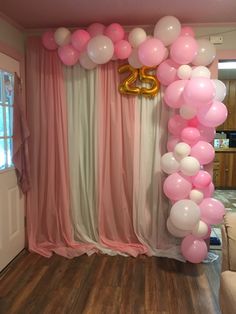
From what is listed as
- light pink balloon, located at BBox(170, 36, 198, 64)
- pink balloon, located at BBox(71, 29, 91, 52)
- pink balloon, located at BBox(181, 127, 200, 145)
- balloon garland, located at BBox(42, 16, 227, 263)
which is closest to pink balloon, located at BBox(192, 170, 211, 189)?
balloon garland, located at BBox(42, 16, 227, 263)

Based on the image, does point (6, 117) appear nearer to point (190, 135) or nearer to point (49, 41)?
point (49, 41)

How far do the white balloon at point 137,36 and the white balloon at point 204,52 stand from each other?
1.67 feet

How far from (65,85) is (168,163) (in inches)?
53.1

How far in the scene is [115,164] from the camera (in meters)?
2.95

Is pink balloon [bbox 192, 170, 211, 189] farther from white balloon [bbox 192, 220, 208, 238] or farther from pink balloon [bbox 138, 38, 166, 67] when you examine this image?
pink balloon [bbox 138, 38, 166, 67]

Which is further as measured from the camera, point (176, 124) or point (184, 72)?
point (176, 124)

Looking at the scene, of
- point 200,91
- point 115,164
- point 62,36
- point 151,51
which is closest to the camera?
point 200,91

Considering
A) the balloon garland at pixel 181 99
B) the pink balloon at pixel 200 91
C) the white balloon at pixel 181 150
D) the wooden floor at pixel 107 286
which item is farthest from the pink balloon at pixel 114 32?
the wooden floor at pixel 107 286

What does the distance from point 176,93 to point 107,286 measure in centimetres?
177

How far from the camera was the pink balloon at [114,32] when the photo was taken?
260 cm

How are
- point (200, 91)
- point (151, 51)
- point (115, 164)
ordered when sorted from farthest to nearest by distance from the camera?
1. point (115, 164)
2. point (151, 51)
3. point (200, 91)

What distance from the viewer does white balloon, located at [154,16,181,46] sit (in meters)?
2.44

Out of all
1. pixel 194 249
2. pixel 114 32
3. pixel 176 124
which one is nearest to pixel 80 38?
pixel 114 32

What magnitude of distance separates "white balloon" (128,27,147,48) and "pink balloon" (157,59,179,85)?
0.29 metres
